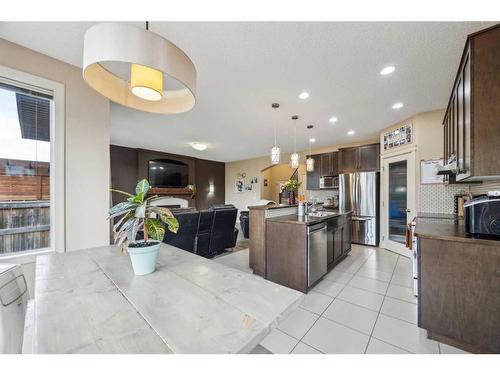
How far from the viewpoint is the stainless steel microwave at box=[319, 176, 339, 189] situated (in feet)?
18.6

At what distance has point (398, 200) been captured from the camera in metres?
4.14

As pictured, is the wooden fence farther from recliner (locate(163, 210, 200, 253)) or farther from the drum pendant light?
the drum pendant light

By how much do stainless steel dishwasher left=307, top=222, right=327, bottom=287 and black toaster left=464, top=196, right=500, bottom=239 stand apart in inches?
54.1

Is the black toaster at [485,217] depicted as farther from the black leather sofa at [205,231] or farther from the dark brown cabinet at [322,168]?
the dark brown cabinet at [322,168]

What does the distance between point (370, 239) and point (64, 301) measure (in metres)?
5.26

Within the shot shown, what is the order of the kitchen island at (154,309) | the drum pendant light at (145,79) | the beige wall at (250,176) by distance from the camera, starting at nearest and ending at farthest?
the kitchen island at (154,309)
the drum pendant light at (145,79)
the beige wall at (250,176)

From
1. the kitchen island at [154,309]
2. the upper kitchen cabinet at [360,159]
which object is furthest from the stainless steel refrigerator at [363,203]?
the kitchen island at [154,309]

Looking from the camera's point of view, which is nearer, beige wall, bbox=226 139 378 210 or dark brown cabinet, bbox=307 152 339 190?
dark brown cabinet, bbox=307 152 339 190

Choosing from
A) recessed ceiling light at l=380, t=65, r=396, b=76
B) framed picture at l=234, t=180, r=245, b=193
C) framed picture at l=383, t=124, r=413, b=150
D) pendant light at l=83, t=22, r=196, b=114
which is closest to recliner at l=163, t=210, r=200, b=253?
pendant light at l=83, t=22, r=196, b=114

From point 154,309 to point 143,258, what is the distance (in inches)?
15.7

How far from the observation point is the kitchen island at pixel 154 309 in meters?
0.62

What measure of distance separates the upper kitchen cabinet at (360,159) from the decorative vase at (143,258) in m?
5.20
